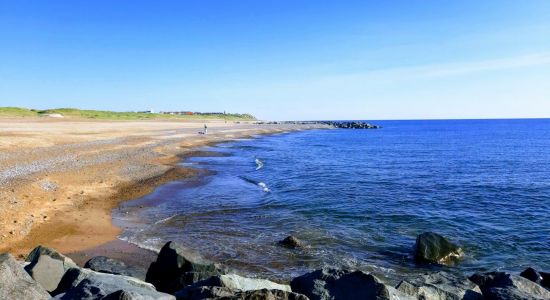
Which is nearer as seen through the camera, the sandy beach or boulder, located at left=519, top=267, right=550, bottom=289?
boulder, located at left=519, top=267, right=550, bottom=289

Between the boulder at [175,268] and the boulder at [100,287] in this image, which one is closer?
the boulder at [100,287]

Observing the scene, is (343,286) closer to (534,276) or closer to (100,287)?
(100,287)

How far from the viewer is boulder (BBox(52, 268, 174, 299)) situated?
6.48 metres

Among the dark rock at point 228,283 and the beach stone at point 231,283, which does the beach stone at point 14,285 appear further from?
the beach stone at point 231,283

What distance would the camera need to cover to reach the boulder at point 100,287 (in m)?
6.48

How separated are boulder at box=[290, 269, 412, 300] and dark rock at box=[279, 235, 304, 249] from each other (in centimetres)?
651

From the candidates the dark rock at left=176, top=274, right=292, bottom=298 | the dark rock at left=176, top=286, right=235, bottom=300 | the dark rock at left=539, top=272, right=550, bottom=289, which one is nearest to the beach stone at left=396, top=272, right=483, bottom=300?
the dark rock at left=176, top=274, right=292, bottom=298

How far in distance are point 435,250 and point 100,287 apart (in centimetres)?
1062

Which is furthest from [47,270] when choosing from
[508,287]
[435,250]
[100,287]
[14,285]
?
[435,250]

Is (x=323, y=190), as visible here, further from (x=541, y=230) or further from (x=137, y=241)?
(x=137, y=241)

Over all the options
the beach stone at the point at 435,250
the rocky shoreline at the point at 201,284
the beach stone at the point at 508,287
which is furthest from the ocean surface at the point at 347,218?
the rocky shoreline at the point at 201,284

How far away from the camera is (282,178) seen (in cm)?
3134

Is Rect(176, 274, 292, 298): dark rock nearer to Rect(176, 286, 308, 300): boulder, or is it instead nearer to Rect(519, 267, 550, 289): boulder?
Rect(176, 286, 308, 300): boulder

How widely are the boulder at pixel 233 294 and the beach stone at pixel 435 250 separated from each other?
8748 mm
